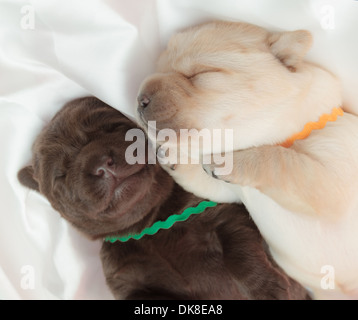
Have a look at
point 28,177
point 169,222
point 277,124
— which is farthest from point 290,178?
point 28,177

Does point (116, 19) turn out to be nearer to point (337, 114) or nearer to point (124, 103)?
point (124, 103)

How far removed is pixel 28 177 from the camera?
2.03 meters

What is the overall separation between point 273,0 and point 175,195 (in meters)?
0.95

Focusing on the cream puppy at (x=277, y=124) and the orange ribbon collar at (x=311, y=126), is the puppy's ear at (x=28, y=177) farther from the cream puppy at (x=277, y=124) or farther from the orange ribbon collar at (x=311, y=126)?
the orange ribbon collar at (x=311, y=126)

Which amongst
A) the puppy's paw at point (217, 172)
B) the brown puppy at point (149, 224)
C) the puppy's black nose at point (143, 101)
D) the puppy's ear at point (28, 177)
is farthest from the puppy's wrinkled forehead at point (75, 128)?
the puppy's paw at point (217, 172)

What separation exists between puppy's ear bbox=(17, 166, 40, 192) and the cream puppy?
0.82 meters

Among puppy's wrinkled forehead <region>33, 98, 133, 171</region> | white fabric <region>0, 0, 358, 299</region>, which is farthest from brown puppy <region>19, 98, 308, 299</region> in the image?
white fabric <region>0, 0, 358, 299</region>

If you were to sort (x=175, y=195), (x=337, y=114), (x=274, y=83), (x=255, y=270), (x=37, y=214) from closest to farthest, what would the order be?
1. (x=274, y=83)
2. (x=337, y=114)
3. (x=255, y=270)
4. (x=175, y=195)
5. (x=37, y=214)

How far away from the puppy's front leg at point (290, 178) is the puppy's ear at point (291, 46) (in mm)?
342

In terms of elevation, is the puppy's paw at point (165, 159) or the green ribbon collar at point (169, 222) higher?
the puppy's paw at point (165, 159)

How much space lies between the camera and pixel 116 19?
5.72ft

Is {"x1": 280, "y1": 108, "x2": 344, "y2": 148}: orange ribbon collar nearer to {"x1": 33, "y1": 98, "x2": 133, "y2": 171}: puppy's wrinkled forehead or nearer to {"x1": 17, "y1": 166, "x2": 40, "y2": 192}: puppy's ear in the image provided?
{"x1": 33, "y1": 98, "x2": 133, "y2": 171}: puppy's wrinkled forehead

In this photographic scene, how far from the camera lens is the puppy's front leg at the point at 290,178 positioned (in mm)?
1430
